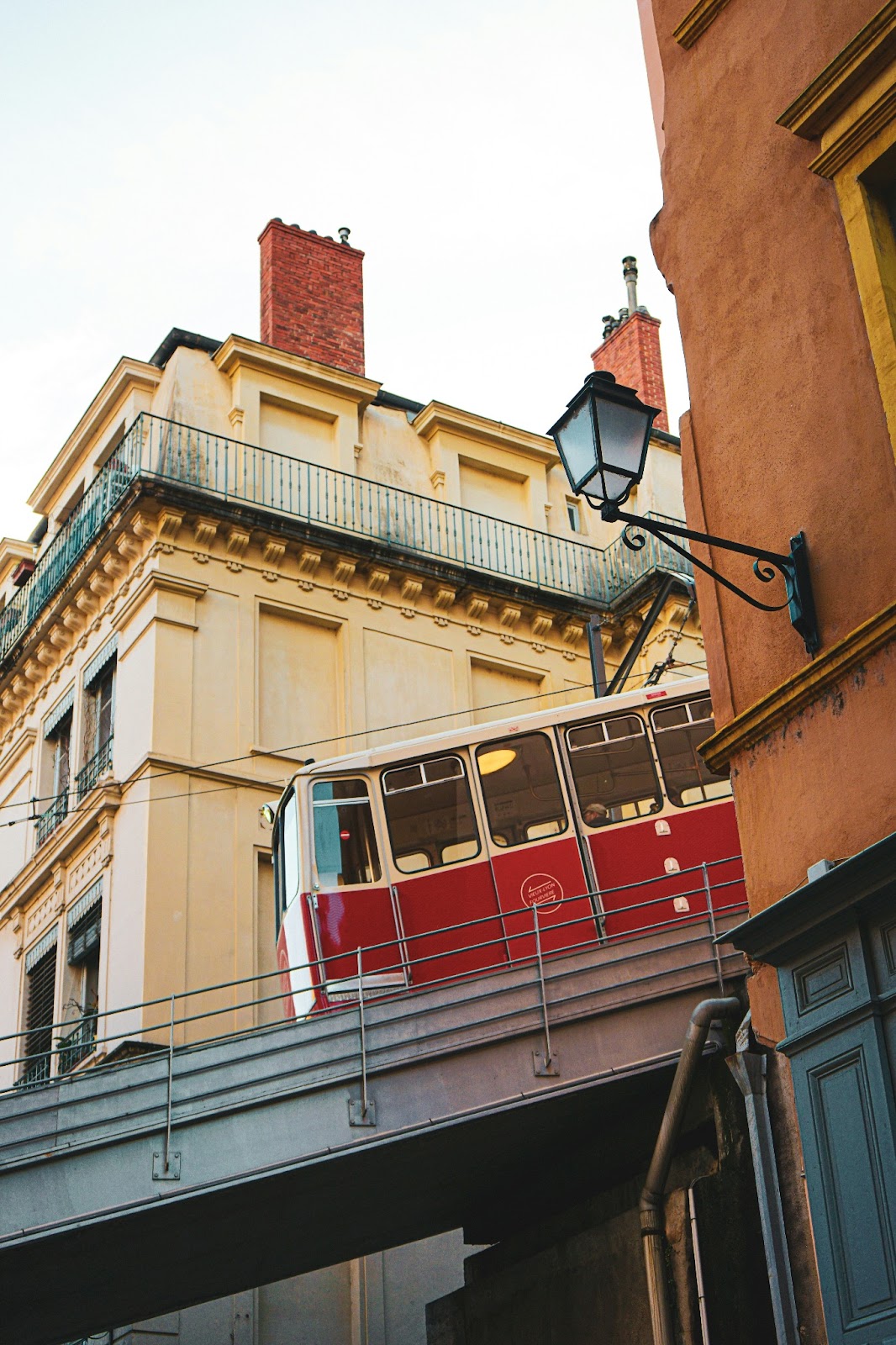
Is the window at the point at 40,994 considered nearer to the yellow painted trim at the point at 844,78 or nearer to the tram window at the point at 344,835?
the tram window at the point at 344,835

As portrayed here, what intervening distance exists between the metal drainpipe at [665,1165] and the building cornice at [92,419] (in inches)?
590

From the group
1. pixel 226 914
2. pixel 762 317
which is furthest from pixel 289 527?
pixel 762 317

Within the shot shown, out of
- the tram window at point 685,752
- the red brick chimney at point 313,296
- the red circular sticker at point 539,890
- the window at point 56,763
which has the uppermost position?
the red brick chimney at point 313,296

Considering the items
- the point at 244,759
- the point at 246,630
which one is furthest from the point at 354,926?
the point at 246,630

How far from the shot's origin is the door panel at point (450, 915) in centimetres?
1553

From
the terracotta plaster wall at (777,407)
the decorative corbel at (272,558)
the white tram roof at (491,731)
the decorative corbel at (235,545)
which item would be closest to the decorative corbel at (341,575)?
the decorative corbel at (272,558)

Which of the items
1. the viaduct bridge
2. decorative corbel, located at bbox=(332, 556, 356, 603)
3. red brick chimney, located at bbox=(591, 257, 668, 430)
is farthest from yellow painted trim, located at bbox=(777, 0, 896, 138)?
red brick chimney, located at bbox=(591, 257, 668, 430)

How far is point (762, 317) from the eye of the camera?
9055 mm

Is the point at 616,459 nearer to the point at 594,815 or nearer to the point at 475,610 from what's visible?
the point at 594,815

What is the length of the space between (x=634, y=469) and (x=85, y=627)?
15.5m

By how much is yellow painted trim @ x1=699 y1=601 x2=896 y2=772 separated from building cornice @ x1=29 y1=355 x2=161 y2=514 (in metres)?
16.4

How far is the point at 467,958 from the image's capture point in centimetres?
1558

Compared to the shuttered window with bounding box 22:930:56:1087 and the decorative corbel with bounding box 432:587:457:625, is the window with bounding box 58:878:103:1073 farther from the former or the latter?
the decorative corbel with bounding box 432:587:457:625

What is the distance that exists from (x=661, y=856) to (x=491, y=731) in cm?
206
